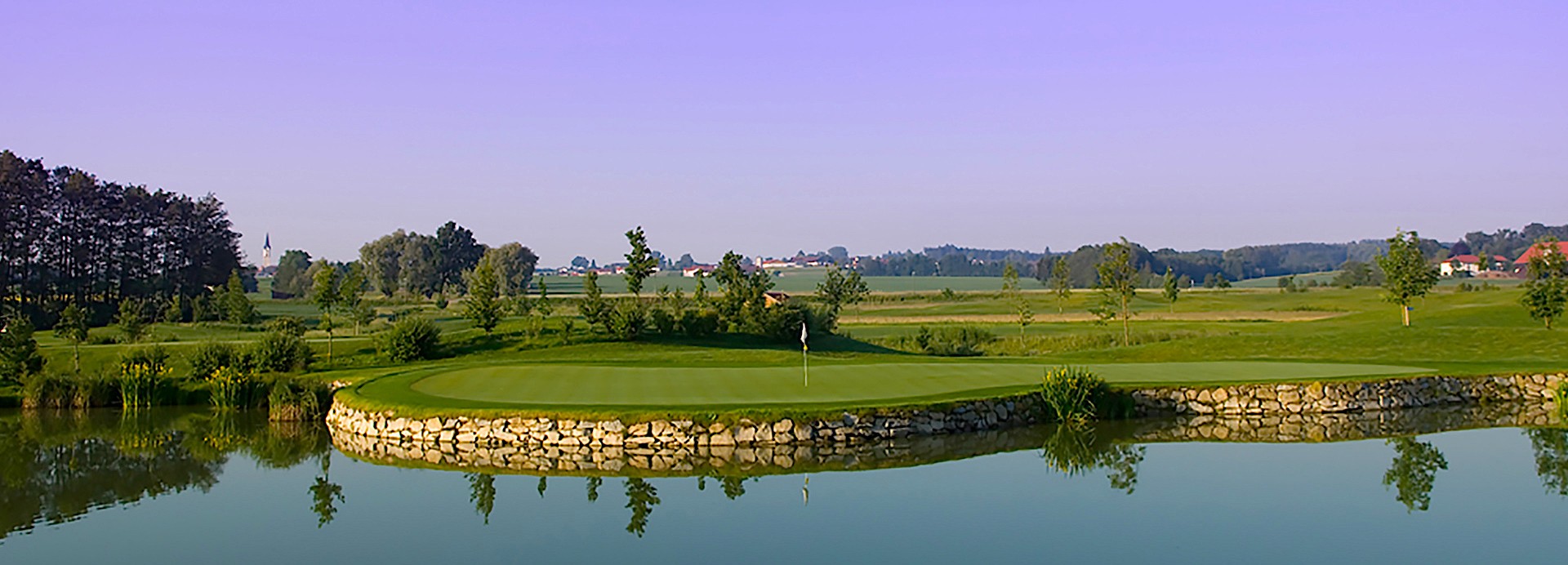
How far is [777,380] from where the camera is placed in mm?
21359

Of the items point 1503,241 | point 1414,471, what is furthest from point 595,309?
point 1503,241

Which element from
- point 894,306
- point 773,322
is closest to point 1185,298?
point 894,306

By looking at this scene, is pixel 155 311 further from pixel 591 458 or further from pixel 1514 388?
pixel 1514 388

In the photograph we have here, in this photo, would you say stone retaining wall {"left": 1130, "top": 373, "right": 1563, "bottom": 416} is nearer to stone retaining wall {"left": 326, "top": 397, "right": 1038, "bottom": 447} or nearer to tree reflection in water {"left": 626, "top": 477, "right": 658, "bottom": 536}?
stone retaining wall {"left": 326, "top": 397, "right": 1038, "bottom": 447}

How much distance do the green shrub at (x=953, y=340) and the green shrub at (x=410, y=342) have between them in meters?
15.4

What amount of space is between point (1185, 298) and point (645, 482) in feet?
222

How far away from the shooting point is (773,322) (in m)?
35.2

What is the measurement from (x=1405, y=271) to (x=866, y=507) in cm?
3315

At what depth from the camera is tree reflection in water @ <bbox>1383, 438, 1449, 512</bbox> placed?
43.0 ft

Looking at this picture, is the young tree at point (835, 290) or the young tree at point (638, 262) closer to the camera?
the young tree at point (638, 262)

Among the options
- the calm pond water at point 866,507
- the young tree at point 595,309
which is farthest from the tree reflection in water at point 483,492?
the young tree at point 595,309

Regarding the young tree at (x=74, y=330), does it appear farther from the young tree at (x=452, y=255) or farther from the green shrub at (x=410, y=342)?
the young tree at (x=452, y=255)

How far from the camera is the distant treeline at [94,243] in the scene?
47750 mm

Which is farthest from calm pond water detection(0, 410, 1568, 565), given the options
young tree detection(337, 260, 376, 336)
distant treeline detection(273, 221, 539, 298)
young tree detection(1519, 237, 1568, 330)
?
distant treeline detection(273, 221, 539, 298)
